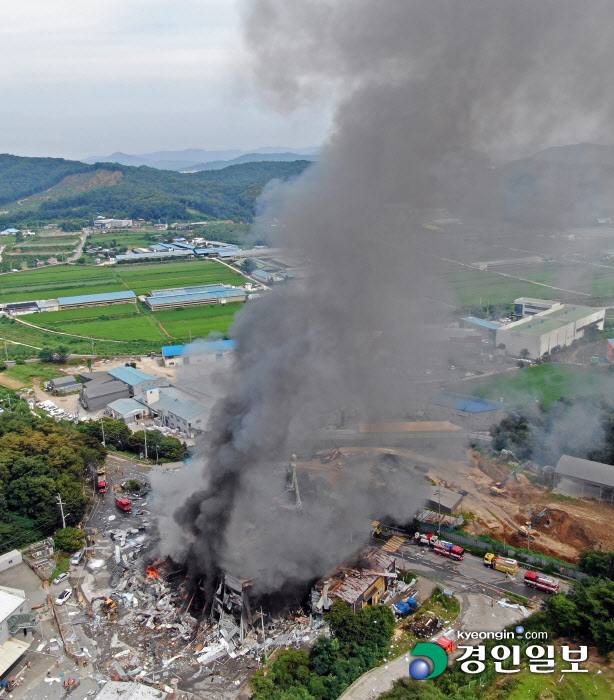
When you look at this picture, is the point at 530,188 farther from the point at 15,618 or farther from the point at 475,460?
the point at 15,618

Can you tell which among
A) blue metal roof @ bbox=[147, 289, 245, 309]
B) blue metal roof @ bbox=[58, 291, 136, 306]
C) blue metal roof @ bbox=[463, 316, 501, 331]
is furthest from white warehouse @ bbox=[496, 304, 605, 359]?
blue metal roof @ bbox=[58, 291, 136, 306]

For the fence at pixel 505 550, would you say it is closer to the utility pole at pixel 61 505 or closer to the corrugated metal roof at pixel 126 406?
the utility pole at pixel 61 505

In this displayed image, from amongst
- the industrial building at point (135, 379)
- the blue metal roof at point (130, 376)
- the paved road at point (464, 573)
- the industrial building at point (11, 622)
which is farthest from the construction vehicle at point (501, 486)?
the blue metal roof at point (130, 376)

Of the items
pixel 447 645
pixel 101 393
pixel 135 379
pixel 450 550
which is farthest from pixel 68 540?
pixel 135 379

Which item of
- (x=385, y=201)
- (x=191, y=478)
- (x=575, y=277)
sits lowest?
(x=191, y=478)

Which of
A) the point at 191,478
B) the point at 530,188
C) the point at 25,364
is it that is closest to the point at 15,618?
the point at 191,478
